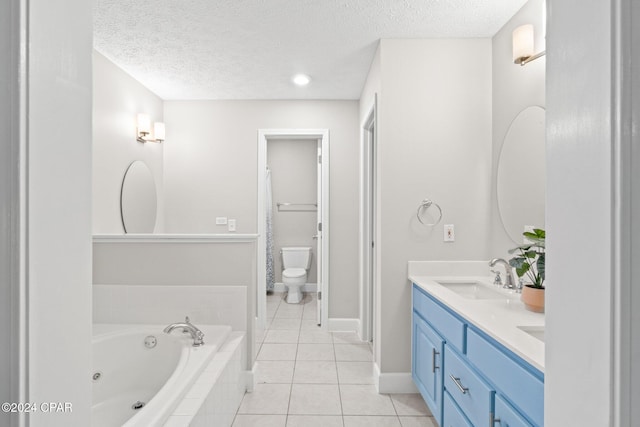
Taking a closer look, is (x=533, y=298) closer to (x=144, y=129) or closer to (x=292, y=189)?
(x=144, y=129)

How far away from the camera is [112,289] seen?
2.46m

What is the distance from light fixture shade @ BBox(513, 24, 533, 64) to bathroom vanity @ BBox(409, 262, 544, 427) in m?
1.29

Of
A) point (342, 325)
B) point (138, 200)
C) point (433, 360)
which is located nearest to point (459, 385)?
point (433, 360)

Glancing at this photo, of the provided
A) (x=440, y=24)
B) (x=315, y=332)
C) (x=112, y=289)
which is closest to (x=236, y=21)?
(x=440, y=24)

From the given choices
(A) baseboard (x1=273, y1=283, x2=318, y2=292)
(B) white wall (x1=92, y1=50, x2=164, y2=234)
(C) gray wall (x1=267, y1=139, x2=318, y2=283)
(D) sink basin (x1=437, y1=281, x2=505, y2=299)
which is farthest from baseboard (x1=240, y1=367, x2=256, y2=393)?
(C) gray wall (x1=267, y1=139, x2=318, y2=283)

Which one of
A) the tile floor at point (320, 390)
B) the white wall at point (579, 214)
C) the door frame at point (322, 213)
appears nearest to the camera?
the white wall at point (579, 214)

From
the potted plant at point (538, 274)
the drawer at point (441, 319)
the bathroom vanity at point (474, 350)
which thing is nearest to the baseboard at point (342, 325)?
the bathroom vanity at point (474, 350)

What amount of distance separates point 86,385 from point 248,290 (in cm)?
195

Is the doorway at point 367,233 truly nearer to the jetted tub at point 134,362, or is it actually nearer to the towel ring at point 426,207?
the towel ring at point 426,207

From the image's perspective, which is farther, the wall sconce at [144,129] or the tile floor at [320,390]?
the wall sconce at [144,129]

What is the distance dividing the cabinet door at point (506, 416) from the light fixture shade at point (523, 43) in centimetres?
170

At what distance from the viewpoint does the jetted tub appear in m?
1.94

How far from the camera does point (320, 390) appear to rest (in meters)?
2.50
